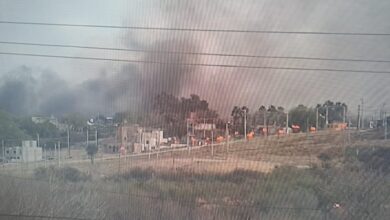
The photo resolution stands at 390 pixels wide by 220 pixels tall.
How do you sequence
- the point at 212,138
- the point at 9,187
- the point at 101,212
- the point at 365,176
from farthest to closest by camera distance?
1. the point at 9,187
2. the point at 101,212
3. the point at 212,138
4. the point at 365,176

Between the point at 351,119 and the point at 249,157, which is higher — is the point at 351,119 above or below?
above

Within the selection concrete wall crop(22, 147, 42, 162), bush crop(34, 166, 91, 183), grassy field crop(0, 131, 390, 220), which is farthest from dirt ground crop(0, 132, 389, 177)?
concrete wall crop(22, 147, 42, 162)

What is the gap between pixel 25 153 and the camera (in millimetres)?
6387

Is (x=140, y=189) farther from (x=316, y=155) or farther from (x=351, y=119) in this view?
(x=351, y=119)

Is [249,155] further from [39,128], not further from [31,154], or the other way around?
[31,154]

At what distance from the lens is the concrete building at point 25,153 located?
630cm

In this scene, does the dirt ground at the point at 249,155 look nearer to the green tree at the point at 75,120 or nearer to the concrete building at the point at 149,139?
the concrete building at the point at 149,139

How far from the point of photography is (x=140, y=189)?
5.87 meters

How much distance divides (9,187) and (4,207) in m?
0.23

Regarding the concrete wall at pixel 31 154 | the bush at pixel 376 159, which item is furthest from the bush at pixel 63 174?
the bush at pixel 376 159

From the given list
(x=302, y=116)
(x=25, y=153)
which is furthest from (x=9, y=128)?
(x=302, y=116)

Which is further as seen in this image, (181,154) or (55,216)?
(55,216)

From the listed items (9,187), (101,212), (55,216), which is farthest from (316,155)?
(9,187)

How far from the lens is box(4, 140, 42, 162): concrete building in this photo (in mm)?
6301
